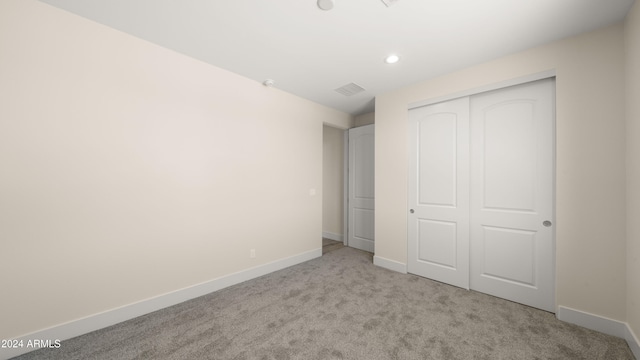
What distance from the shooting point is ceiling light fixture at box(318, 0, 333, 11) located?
5.65ft

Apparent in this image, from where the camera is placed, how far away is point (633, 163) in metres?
1.73

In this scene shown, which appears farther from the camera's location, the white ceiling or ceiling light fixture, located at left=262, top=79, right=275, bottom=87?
ceiling light fixture, located at left=262, top=79, right=275, bottom=87

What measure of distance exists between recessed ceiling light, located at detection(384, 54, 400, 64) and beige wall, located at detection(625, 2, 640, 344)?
5.60ft

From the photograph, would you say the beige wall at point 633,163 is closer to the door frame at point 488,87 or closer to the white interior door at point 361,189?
the door frame at point 488,87

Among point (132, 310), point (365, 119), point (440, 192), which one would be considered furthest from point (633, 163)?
point (132, 310)

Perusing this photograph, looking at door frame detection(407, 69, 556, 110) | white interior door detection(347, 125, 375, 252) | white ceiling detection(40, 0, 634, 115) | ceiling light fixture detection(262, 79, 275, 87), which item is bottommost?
white interior door detection(347, 125, 375, 252)

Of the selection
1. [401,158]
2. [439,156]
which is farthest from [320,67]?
[439,156]

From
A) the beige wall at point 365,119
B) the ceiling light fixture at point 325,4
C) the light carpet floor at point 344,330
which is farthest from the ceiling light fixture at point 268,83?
the light carpet floor at point 344,330

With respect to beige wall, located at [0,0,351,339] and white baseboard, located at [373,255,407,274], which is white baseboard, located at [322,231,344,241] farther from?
beige wall, located at [0,0,351,339]

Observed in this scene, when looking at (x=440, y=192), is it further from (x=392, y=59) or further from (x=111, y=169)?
(x=111, y=169)

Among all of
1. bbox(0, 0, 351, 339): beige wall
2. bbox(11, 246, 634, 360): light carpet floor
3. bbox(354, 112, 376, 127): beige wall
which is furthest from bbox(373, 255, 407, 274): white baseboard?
bbox(354, 112, 376, 127): beige wall

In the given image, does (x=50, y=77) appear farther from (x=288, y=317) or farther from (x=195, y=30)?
(x=288, y=317)

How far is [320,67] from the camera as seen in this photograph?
2715 mm

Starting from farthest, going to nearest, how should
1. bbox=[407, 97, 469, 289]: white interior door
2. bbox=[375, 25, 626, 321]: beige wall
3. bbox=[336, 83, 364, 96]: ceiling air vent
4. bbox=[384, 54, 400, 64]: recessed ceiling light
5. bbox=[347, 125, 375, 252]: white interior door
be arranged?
bbox=[347, 125, 375, 252]: white interior door < bbox=[336, 83, 364, 96]: ceiling air vent < bbox=[407, 97, 469, 289]: white interior door < bbox=[384, 54, 400, 64]: recessed ceiling light < bbox=[375, 25, 626, 321]: beige wall
